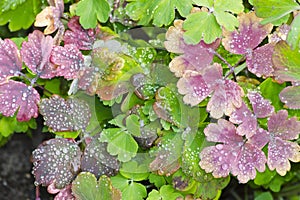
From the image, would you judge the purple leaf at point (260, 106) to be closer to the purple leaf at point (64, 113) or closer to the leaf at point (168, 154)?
the leaf at point (168, 154)

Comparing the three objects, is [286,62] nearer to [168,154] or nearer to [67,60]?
[168,154]

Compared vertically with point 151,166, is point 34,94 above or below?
above

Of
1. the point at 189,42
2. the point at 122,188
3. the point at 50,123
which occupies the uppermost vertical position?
the point at 189,42

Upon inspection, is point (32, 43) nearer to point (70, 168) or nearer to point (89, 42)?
point (89, 42)

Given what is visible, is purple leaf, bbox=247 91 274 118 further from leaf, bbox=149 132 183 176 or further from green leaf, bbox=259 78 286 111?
leaf, bbox=149 132 183 176

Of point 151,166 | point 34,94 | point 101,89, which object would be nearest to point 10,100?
point 34,94

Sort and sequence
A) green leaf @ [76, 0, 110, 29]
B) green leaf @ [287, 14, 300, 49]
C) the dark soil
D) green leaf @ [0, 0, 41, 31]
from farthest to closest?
the dark soil
green leaf @ [0, 0, 41, 31]
green leaf @ [76, 0, 110, 29]
green leaf @ [287, 14, 300, 49]

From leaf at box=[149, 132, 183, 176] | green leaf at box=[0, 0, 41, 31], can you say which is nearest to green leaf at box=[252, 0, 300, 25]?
leaf at box=[149, 132, 183, 176]
